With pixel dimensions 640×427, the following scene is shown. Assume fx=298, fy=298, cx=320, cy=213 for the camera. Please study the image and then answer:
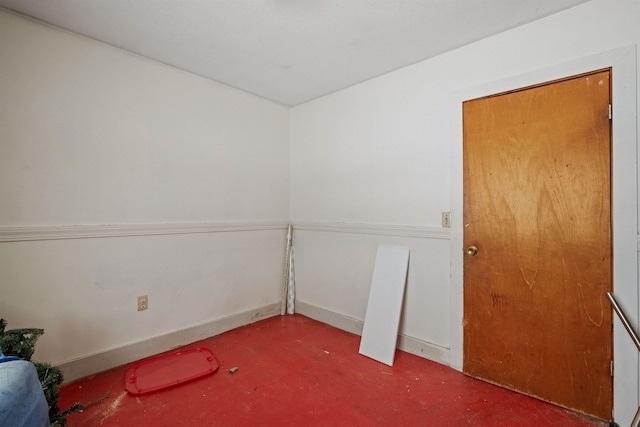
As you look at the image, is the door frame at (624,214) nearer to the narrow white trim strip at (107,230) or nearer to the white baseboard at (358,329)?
the white baseboard at (358,329)

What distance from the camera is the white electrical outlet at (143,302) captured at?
92.0 inches

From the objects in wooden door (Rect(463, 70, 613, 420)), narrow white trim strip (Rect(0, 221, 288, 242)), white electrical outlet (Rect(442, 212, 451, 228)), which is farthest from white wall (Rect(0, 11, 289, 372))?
wooden door (Rect(463, 70, 613, 420))

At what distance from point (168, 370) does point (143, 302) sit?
1.84ft

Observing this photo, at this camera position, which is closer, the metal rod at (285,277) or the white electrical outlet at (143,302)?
the white electrical outlet at (143,302)

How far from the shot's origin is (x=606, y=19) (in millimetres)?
1647

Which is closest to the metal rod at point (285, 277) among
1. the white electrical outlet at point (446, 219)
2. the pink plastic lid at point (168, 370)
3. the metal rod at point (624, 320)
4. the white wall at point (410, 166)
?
the white wall at point (410, 166)

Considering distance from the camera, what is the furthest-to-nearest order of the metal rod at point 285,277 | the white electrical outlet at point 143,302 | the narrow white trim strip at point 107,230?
the metal rod at point 285,277 → the white electrical outlet at point 143,302 → the narrow white trim strip at point 107,230

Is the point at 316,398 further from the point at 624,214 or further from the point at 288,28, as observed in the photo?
the point at 288,28

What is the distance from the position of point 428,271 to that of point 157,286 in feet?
7.19

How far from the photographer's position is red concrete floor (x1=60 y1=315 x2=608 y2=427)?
1.68 metres

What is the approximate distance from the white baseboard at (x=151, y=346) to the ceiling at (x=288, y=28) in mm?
2241

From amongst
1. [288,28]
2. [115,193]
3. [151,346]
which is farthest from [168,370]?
[288,28]

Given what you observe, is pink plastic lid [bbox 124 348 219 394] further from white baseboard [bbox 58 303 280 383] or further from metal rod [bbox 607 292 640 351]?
metal rod [bbox 607 292 640 351]

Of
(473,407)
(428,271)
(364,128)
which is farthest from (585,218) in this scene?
(364,128)
